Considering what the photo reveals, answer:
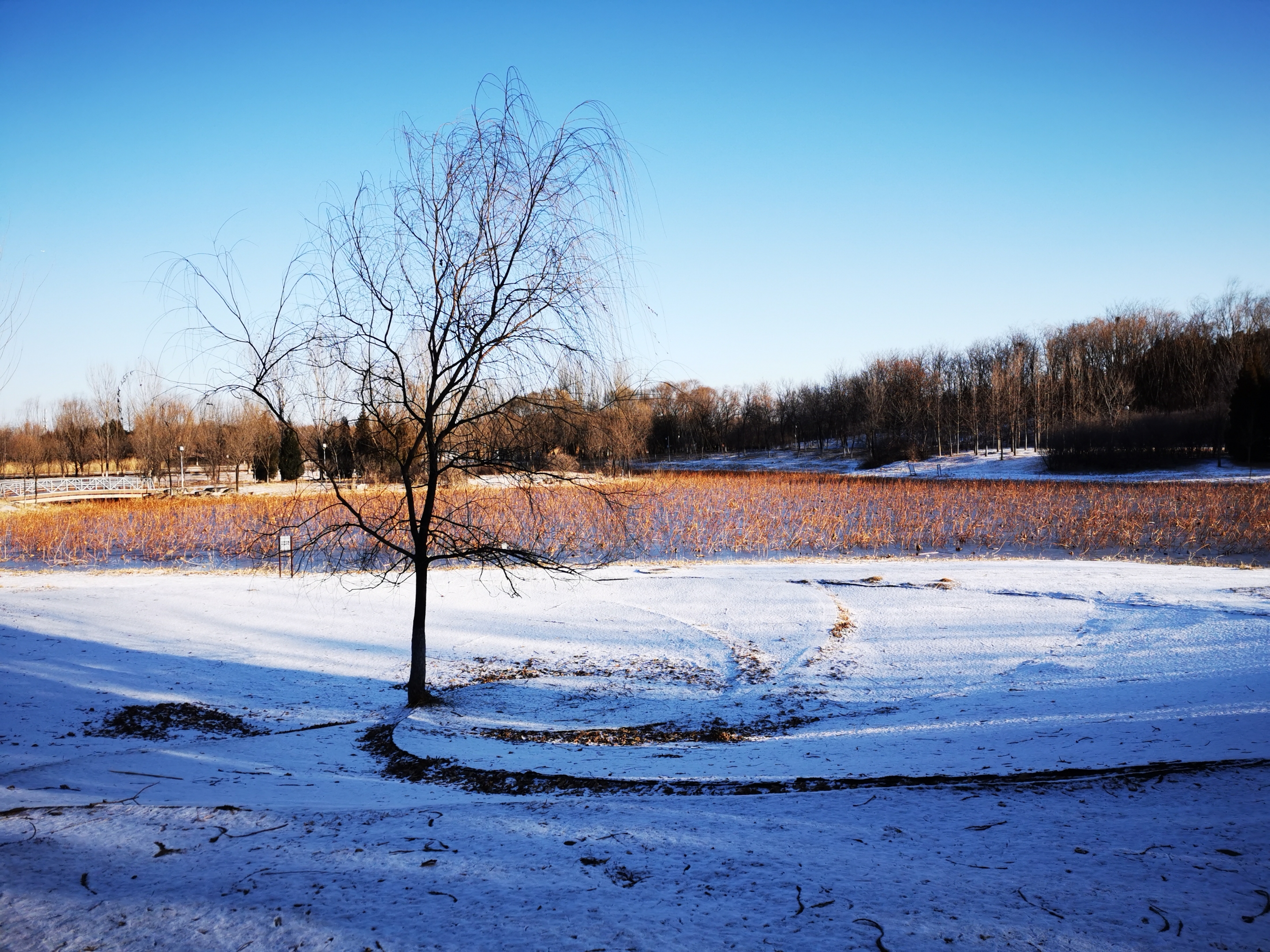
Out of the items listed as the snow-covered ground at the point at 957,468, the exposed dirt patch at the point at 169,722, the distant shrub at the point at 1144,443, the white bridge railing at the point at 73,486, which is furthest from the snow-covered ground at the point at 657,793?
the distant shrub at the point at 1144,443

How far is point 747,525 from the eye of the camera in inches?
879

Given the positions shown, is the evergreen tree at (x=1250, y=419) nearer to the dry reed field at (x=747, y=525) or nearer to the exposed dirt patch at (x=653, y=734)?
the dry reed field at (x=747, y=525)

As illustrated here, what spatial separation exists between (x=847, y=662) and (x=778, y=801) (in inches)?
201

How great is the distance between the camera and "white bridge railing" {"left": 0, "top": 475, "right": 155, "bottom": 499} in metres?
37.6

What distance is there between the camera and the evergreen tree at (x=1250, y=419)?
39.2 metres

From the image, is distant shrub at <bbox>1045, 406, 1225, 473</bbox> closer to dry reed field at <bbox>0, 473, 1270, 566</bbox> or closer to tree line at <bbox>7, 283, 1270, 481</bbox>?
tree line at <bbox>7, 283, 1270, 481</bbox>

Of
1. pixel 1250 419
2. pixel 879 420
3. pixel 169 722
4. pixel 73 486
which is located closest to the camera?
pixel 169 722

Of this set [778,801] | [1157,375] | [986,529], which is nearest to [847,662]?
[778,801]

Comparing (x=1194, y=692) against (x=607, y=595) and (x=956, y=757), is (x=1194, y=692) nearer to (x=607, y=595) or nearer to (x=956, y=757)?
(x=956, y=757)

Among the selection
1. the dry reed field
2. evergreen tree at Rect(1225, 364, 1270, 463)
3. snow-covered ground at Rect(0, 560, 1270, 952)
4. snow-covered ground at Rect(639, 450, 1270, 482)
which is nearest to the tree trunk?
snow-covered ground at Rect(0, 560, 1270, 952)

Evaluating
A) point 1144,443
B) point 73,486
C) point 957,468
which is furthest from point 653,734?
point 73,486

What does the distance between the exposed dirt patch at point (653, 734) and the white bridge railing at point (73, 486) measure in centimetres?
3763

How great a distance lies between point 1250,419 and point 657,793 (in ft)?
159

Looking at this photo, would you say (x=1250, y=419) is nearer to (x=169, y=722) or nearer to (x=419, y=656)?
(x=419, y=656)
